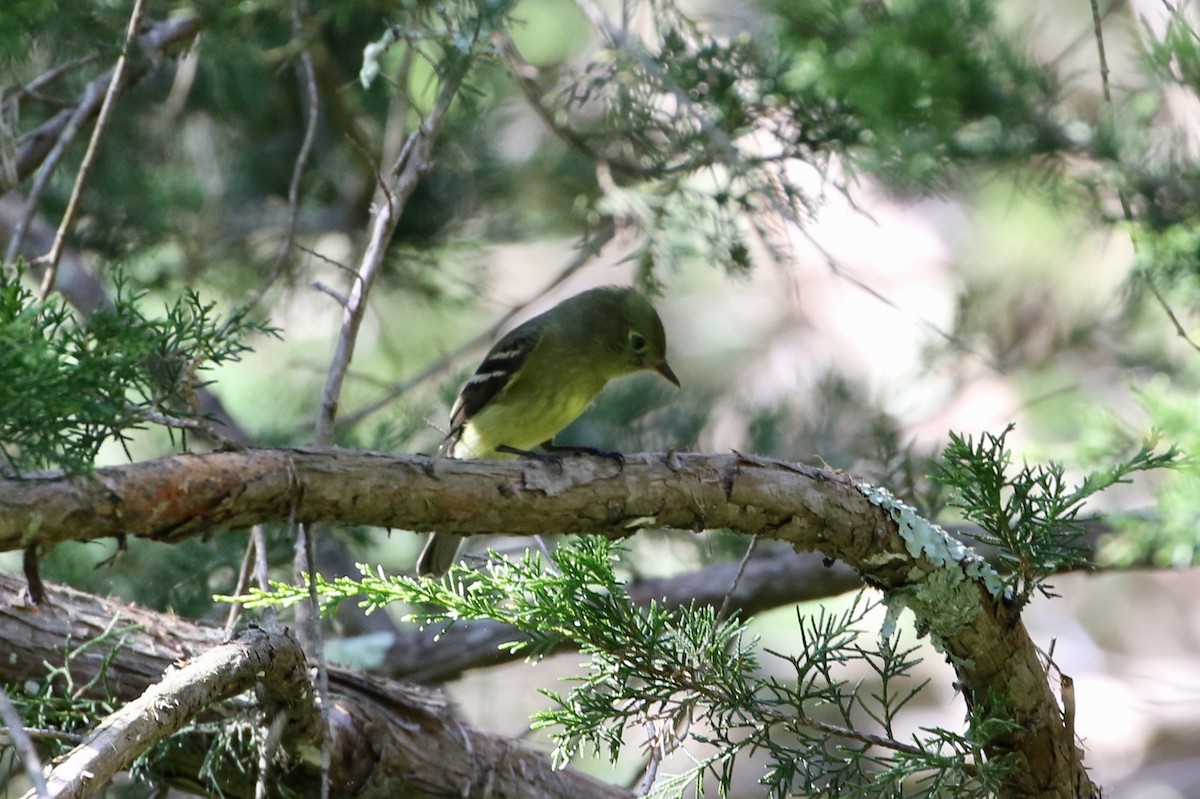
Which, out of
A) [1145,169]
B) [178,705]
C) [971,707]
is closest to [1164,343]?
[1145,169]

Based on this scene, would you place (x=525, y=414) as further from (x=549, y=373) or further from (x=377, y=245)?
(x=377, y=245)

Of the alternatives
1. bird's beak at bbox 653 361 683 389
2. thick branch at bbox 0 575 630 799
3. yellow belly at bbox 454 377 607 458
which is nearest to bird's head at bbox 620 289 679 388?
bird's beak at bbox 653 361 683 389

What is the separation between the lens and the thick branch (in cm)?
317

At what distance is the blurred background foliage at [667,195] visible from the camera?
448 cm

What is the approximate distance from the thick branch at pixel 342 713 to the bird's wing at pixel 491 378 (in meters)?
1.43

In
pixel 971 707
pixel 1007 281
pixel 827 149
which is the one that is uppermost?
pixel 1007 281

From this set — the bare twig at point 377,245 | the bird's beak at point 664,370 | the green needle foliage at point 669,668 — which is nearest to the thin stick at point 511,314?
the bird's beak at point 664,370

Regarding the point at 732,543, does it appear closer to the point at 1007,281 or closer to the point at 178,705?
the point at 178,705

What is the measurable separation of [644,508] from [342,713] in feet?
3.87

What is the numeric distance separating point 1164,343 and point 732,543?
355 centimetres

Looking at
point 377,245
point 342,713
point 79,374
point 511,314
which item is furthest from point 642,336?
point 79,374

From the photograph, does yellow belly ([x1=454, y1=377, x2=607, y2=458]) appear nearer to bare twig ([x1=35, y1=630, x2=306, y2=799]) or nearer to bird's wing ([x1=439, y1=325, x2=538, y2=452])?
bird's wing ([x1=439, y1=325, x2=538, y2=452])

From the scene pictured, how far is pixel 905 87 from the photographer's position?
15.1 feet

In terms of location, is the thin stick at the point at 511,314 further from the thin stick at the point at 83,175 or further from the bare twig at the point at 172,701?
the bare twig at the point at 172,701
